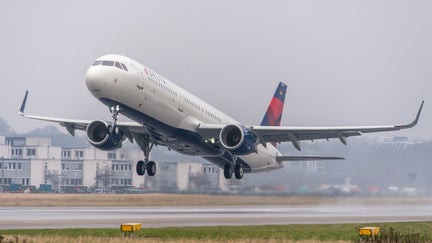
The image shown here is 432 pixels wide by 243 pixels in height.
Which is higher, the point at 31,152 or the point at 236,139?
the point at 31,152

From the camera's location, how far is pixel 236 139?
56062mm

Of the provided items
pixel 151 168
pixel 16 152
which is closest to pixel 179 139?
pixel 151 168

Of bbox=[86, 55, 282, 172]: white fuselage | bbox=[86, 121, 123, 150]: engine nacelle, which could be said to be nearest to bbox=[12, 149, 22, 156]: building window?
bbox=[86, 55, 282, 172]: white fuselage

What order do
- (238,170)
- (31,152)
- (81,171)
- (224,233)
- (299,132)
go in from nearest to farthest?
(224,233) < (299,132) < (238,170) < (81,171) < (31,152)

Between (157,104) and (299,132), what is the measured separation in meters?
11.1

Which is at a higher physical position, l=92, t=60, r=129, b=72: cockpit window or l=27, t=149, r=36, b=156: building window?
l=27, t=149, r=36, b=156: building window

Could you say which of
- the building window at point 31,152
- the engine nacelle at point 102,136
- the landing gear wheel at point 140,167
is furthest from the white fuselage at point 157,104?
the building window at point 31,152

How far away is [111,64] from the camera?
4862 cm

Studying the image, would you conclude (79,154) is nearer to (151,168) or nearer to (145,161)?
(151,168)

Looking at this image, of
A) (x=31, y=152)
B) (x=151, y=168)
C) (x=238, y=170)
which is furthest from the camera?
(x=31, y=152)

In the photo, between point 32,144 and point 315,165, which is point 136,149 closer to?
point 315,165

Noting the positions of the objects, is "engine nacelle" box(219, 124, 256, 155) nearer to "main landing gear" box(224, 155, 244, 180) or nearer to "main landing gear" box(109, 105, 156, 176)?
"main landing gear" box(224, 155, 244, 180)

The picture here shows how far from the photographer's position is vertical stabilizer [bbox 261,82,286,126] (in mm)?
67688

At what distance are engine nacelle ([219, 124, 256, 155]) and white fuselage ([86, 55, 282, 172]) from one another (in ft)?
4.50
